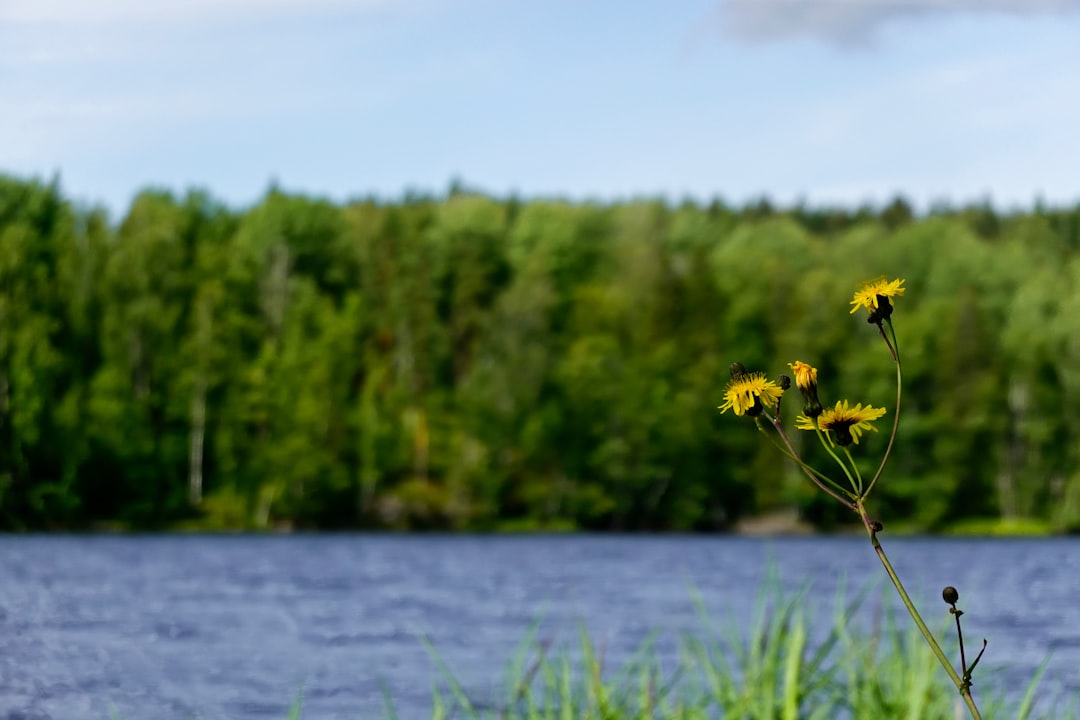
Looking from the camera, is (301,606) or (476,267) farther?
(476,267)

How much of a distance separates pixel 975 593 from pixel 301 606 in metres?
11.9

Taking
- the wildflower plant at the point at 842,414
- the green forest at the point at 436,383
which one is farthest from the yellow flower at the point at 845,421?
the green forest at the point at 436,383

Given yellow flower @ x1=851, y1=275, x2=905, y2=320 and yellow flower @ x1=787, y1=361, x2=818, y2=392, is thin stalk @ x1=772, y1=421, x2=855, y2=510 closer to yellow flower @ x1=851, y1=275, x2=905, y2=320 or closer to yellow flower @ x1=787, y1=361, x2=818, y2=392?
yellow flower @ x1=787, y1=361, x2=818, y2=392

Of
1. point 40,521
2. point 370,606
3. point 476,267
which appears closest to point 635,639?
point 370,606

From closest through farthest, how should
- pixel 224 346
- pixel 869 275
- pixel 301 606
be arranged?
pixel 301 606 < pixel 224 346 < pixel 869 275

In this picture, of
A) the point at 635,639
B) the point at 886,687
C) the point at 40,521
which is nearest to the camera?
the point at 886,687

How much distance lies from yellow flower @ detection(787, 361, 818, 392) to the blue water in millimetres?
3149

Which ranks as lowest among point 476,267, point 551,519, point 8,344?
point 551,519

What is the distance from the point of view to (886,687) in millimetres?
6898

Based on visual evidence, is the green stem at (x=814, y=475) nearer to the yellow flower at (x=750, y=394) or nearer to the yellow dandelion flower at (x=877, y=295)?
the yellow flower at (x=750, y=394)

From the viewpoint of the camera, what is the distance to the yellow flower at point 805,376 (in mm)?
2475

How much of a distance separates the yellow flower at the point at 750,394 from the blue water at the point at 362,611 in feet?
9.96

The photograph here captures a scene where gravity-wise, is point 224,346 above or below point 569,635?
above

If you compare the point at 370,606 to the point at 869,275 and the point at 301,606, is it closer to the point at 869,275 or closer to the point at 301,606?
the point at 301,606
